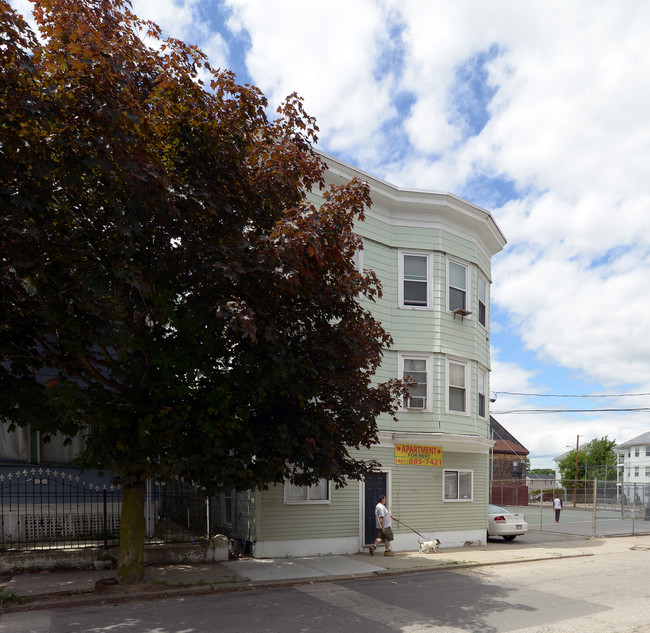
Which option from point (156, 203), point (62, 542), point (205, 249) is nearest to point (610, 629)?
point (205, 249)

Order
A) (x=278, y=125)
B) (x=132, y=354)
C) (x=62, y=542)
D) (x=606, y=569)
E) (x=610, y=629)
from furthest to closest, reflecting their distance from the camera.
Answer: (x=606, y=569)
(x=62, y=542)
(x=278, y=125)
(x=132, y=354)
(x=610, y=629)

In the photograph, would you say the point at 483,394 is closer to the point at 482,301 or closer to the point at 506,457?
the point at 482,301

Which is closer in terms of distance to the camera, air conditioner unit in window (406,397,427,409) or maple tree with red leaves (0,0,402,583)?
maple tree with red leaves (0,0,402,583)

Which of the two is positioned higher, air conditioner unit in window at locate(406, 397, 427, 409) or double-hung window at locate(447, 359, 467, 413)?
double-hung window at locate(447, 359, 467, 413)

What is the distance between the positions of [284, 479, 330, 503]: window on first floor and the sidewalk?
138 cm

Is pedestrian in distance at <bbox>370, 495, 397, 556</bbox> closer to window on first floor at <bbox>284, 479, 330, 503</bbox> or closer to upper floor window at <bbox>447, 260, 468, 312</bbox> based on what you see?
window on first floor at <bbox>284, 479, 330, 503</bbox>

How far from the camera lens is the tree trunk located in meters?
10.7

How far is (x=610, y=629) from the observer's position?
866cm

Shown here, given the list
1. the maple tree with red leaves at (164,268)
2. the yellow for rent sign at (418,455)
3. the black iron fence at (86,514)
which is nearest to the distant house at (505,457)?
the yellow for rent sign at (418,455)

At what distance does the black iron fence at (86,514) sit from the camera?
1305 cm

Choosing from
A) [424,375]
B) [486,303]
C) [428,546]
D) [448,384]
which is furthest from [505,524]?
[486,303]

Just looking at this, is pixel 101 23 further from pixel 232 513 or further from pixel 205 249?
pixel 232 513

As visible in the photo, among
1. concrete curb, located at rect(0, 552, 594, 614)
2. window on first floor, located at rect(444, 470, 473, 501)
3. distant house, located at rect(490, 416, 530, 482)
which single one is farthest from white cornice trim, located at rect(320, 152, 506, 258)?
distant house, located at rect(490, 416, 530, 482)

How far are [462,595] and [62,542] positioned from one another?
8449 millimetres
